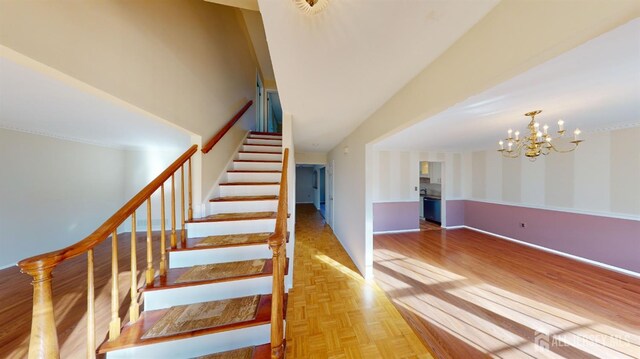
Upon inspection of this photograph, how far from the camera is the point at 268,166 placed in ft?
9.86

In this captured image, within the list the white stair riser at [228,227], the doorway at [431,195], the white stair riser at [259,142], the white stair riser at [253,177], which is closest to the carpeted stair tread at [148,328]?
the white stair riser at [228,227]

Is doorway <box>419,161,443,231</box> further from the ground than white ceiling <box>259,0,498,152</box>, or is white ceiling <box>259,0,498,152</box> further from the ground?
white ceiling <box>259,0,498,152</box>

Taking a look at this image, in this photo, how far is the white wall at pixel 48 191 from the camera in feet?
8.06

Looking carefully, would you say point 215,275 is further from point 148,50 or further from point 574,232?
point 574,232

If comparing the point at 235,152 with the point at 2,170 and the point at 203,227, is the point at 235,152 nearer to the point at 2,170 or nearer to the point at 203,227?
the point at 203,227

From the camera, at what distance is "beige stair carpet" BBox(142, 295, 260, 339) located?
1169 mm

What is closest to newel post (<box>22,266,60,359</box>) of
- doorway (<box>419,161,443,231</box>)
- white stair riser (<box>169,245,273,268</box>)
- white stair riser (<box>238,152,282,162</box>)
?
white stair riser (<box>169,245,273,268</box>)

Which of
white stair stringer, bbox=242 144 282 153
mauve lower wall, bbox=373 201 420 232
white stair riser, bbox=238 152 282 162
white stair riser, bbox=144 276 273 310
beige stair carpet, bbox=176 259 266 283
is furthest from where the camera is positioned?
mauve lower wall, bbox=373 201 420 232

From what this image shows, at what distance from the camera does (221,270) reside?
5.14 feet

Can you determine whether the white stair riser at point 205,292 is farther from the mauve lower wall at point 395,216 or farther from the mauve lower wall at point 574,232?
the mauve lower wall at point 574,232

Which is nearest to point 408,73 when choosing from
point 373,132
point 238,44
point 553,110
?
point 373,132

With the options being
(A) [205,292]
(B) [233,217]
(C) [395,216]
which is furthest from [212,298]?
(C) [395,216]

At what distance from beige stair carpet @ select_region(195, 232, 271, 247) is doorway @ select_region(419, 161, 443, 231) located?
4.86 metres

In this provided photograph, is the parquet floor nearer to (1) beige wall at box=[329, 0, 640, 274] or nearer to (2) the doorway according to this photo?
(1) beige wall at box=[329, 0, 640, 274]
